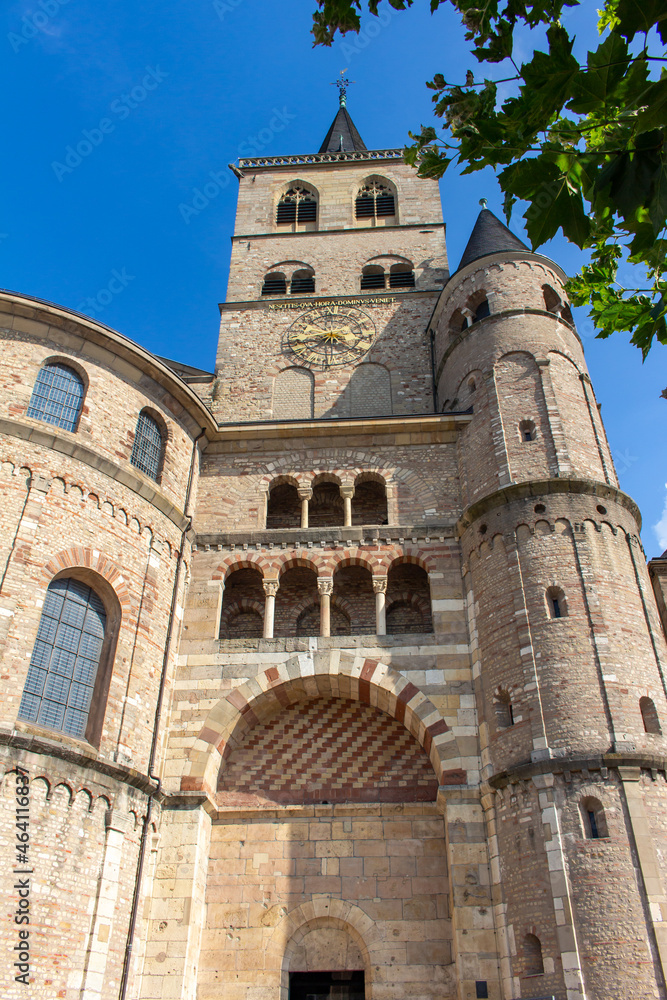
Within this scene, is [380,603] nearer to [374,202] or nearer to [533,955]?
[533,955]

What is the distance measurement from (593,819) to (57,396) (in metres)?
12.8

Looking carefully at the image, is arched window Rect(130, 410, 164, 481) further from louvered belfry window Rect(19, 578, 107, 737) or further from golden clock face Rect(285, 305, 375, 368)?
golden clock face Rect(285, 305, 375, 368)

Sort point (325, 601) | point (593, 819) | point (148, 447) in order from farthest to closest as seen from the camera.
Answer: point (148, 447) → point (325, 601) → point (593, 819)

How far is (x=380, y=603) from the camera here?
17422mm

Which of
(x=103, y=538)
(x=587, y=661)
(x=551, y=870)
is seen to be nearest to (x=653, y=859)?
(x=551, y=870)

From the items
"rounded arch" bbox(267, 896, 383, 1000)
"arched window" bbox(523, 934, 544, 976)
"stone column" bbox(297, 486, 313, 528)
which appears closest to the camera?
"arched window" bbox(523, 934, 544, 976)

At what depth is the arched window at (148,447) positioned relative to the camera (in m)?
17.8

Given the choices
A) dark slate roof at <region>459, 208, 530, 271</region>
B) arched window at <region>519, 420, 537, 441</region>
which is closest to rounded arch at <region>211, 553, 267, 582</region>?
arched window at <region>519, 420, 537, 441</region>

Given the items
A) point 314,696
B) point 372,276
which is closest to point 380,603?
point 314,696

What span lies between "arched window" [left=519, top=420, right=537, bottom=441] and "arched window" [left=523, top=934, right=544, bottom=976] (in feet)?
32.9

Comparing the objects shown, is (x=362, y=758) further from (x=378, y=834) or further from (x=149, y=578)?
(x=149, y=578)

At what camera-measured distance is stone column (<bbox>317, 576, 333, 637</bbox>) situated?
17188mm

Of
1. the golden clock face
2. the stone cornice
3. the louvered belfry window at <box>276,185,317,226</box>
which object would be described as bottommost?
the stone cornice

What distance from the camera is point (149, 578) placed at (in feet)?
54.1
